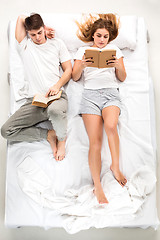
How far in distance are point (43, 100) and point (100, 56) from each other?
17.9 inches

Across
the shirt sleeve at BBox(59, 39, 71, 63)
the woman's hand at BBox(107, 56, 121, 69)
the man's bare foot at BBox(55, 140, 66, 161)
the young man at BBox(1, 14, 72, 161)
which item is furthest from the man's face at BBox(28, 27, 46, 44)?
the man's bare foot at BBox(55, 140, 66, 161)

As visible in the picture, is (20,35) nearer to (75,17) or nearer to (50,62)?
(50,62)

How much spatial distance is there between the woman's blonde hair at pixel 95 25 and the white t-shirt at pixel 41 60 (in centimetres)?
17

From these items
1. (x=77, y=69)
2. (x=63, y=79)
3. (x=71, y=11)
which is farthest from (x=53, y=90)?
(x=71, y=11)

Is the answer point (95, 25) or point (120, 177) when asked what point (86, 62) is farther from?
point (120, 177)

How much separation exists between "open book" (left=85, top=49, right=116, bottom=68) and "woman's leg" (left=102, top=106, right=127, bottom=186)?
1.03 ft

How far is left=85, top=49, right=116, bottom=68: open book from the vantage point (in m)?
1.97

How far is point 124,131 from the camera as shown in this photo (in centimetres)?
218

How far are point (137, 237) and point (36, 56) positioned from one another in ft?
4.69

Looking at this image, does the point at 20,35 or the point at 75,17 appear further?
the point at 75,17

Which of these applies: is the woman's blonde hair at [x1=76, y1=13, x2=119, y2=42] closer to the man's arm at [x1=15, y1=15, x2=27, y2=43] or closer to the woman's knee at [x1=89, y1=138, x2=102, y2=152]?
the man's arm at [x1=15, y1=15, x2=27, y2=43]

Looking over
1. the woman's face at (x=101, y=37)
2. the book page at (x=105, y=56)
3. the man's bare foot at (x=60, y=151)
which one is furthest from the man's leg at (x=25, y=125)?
the woman's face at (x=101, y=37)

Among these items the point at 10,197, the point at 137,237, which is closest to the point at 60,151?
the point at 10,197

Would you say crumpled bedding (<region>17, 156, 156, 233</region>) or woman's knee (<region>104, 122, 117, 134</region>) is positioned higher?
woman's knee (<region>104, 122, 117, 134</region>)
